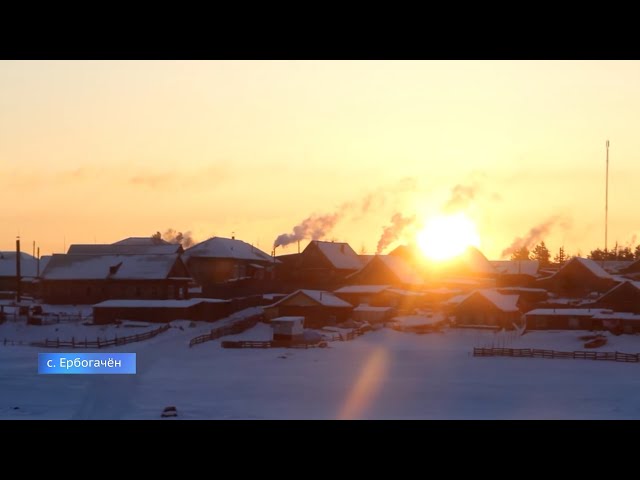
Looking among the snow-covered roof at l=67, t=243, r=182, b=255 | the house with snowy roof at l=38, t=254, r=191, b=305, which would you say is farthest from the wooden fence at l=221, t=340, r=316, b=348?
the snow-covered roof at l=67, t=243, r=182, b=255

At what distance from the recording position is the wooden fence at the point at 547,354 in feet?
114

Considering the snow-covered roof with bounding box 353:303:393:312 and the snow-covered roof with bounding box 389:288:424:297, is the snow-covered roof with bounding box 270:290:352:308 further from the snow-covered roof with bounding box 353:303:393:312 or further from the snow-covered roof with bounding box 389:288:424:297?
the snow-covered roof with bounding box 389:288:424:297

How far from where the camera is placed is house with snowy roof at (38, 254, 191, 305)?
177 feet

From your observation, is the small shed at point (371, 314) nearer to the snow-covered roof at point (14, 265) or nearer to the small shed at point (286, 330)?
the small shed at point (286, 330)

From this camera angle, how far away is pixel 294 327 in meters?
39.1

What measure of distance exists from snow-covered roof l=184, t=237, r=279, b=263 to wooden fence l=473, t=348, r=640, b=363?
3488 cm

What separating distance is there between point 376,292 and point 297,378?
28898 mm

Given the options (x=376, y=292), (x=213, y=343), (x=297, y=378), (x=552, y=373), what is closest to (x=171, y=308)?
(x=213, y=343)

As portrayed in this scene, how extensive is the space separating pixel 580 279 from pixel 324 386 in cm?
3686

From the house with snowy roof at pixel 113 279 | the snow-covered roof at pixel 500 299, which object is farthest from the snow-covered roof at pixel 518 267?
the house with snowy roof at pixel 113 279

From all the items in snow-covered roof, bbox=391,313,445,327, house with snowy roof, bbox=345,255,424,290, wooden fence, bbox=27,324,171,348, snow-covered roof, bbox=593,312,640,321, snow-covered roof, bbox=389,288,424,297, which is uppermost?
house with snowy roof, bbox=345,255,424,290
